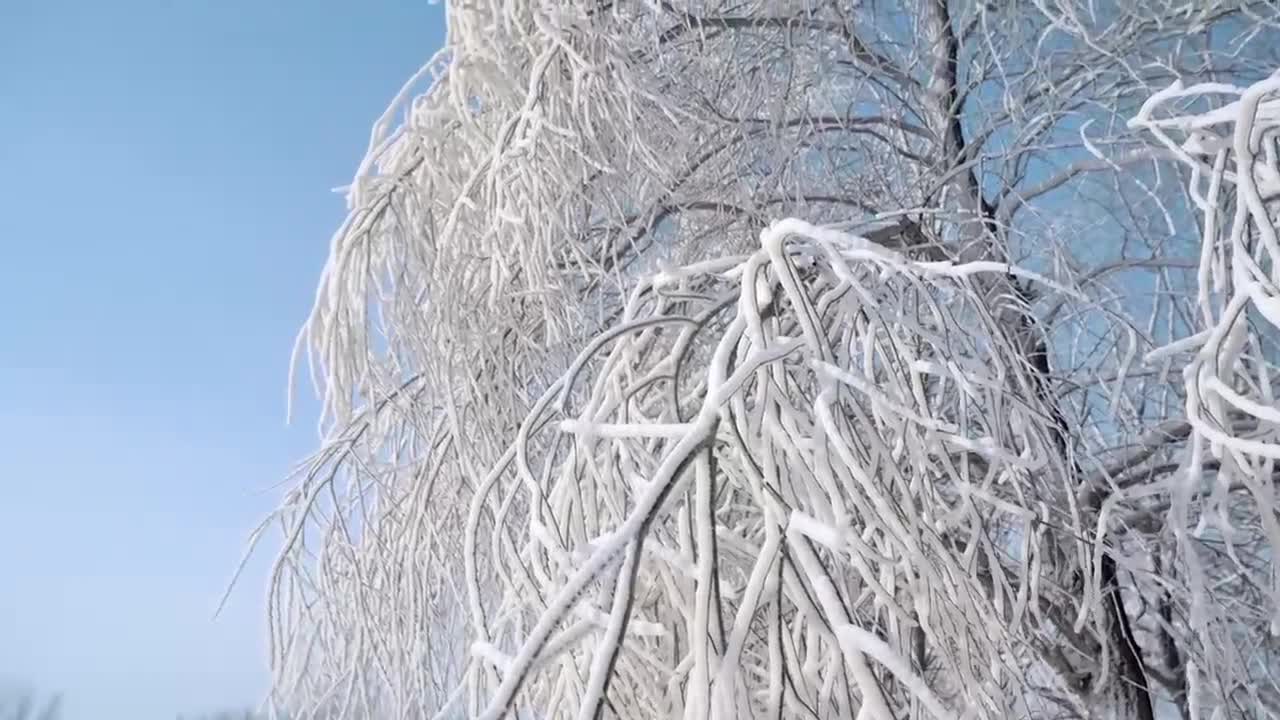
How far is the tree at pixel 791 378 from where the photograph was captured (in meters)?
0.76

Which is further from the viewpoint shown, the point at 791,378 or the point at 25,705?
the point at 25,705

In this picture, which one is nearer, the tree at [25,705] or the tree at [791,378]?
the tree at [791,378]

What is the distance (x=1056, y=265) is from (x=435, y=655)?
48.3 inches

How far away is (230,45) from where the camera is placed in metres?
9.41

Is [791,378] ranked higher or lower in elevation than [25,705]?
lower

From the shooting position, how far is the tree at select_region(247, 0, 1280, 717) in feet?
2.48

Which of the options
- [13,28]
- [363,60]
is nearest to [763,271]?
[13,28]

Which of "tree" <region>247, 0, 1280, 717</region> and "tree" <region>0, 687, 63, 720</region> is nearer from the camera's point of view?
"tree" <region>247, 0, 1280, 717</region>

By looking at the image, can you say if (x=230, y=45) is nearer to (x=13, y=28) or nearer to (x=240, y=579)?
(x=13, y=28)

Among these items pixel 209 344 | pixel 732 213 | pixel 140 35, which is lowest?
pixel 732 213

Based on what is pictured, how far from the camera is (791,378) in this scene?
107 cm

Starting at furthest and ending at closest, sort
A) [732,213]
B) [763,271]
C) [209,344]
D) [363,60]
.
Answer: [363,60], [209,344], [732,213], [763,271]

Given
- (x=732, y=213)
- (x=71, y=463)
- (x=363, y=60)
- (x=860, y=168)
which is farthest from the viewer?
(x=363, y=60)

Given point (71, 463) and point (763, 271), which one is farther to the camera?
point (71, 463)
